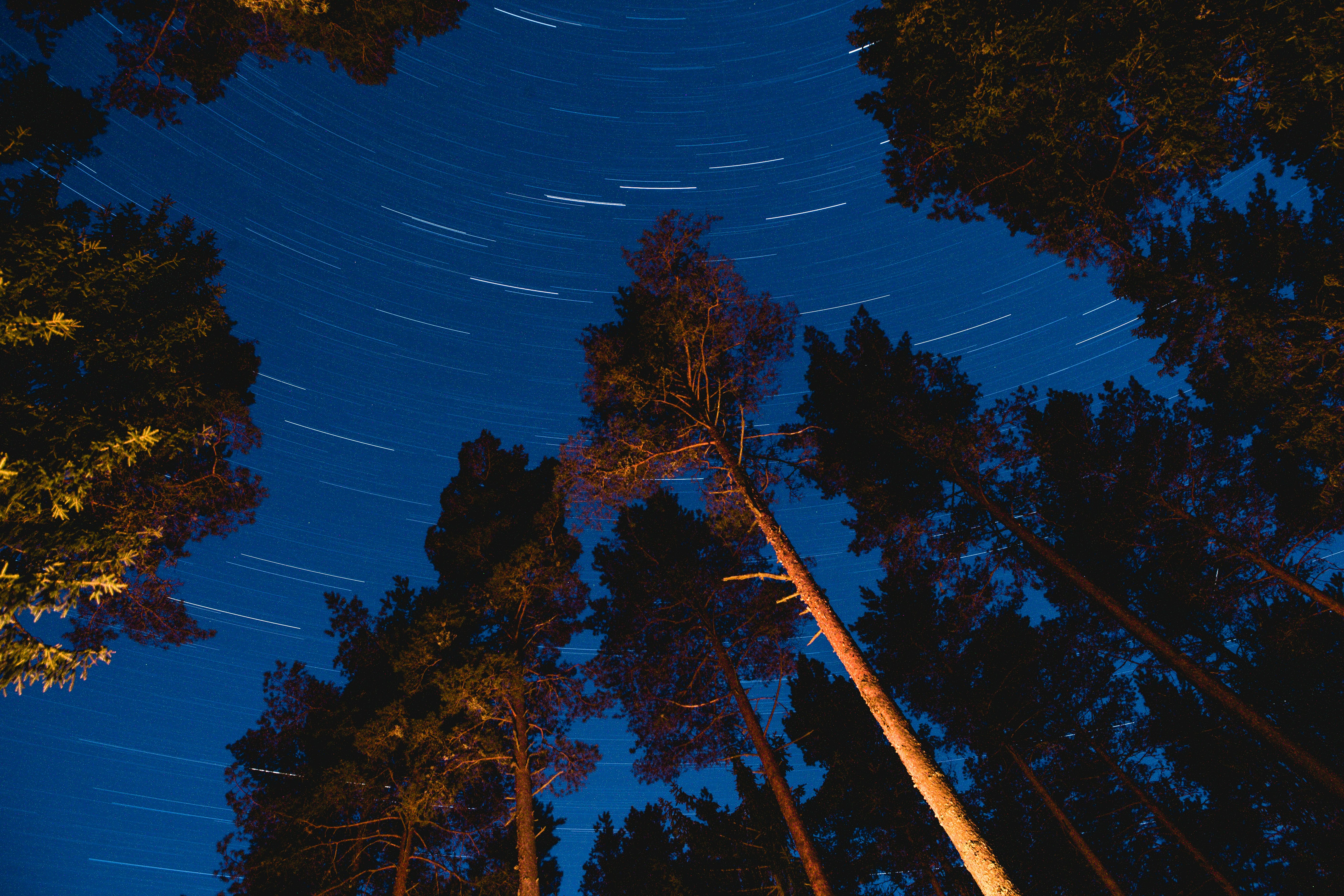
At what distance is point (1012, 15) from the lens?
5.98 metres

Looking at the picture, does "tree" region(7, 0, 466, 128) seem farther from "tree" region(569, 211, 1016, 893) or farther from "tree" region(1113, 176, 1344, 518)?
"tree" region(1113, 176, 1344, 518)

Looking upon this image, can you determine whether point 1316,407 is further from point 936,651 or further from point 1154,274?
point 936,651

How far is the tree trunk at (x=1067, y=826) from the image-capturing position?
9.67 m

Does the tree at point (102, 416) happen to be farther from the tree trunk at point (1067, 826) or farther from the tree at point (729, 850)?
the tree trunk at point (1067, 826)

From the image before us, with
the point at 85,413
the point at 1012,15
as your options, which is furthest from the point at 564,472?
the point at 1012,15

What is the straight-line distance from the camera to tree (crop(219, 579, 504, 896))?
31.9ft

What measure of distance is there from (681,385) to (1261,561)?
1039 centimetres

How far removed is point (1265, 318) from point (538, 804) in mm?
18091

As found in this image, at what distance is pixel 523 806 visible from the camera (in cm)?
881

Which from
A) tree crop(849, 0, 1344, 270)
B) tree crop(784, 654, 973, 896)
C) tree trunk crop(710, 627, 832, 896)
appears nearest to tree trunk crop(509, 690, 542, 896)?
tree trunk crop(710, 627, 832, 896)

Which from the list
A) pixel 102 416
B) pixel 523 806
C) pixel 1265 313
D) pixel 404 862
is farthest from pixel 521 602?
pixel 1265 313

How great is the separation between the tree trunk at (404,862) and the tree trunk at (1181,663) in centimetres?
1318

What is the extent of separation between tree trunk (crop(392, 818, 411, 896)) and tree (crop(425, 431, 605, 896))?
202 cm

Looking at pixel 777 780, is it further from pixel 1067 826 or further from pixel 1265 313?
pixel 1265 313
